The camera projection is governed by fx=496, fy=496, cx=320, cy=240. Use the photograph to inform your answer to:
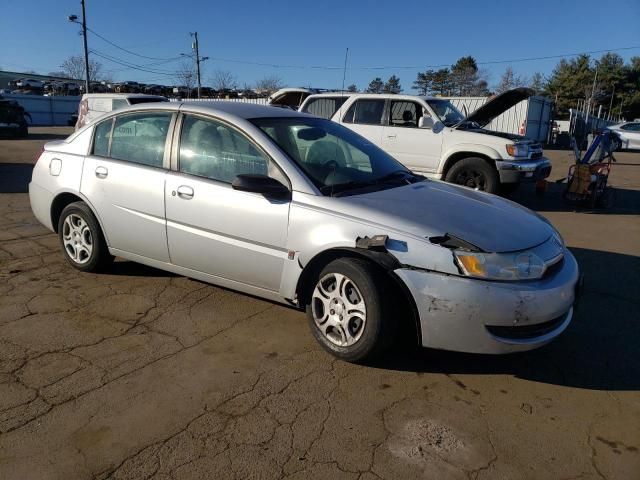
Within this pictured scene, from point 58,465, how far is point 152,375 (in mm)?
801

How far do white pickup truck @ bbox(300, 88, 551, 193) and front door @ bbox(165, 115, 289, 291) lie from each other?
220 inches

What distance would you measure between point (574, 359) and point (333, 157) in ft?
7.33

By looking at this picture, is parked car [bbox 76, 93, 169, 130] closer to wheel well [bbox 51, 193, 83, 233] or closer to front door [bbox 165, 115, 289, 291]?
wheel well [bbox 51, 193, 83, 233]

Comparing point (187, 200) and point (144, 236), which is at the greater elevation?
point (187, 200)

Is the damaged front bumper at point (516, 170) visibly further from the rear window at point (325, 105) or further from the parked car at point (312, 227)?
the parked car at point (312, 227)

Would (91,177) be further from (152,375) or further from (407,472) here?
(407,472)

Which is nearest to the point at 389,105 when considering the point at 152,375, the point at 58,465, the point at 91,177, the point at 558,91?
the point at 91,177

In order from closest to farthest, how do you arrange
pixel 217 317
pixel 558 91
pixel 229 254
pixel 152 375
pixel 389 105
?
pixel 152 375 < pixel 229 254 < pixel 217 317 < pixel 389 105 < pixel 558 91

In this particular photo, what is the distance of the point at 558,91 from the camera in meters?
59.4

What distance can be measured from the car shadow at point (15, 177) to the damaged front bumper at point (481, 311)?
28.6 ft

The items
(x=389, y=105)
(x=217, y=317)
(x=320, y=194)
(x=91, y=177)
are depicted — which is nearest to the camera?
(x=320, y=194)

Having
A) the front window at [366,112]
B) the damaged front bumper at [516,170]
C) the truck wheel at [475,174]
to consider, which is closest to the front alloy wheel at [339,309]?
the truck wheel at [475,174]

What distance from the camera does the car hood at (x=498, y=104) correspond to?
8570 mm

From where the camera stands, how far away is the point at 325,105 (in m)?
9.86
